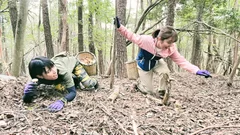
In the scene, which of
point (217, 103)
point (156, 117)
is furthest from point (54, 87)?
point (217, 103)

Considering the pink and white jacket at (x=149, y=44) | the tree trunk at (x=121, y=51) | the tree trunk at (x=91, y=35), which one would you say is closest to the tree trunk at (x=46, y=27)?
the tree trunk at (x=121, y=51)

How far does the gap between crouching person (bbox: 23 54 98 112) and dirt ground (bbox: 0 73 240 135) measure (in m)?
0.11

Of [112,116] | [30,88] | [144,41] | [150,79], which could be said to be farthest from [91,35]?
[112,116]

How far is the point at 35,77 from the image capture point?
3.35m

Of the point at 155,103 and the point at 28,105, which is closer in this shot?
the point at 28,105

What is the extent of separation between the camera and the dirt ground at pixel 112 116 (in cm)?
245

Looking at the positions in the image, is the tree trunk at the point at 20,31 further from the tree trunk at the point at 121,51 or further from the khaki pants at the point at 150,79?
the khaki pants at the point at 150,79

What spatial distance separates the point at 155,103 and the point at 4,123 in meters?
2.31

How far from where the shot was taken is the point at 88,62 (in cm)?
524

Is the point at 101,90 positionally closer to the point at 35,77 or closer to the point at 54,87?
the point at 54,87

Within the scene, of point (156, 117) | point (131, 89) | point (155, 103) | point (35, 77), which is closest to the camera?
point (156, 117)

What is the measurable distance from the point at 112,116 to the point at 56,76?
1.10 m

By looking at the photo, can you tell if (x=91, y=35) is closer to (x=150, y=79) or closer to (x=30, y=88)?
(x=150, y=79)

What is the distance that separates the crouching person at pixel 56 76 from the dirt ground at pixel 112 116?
0.38 feet
